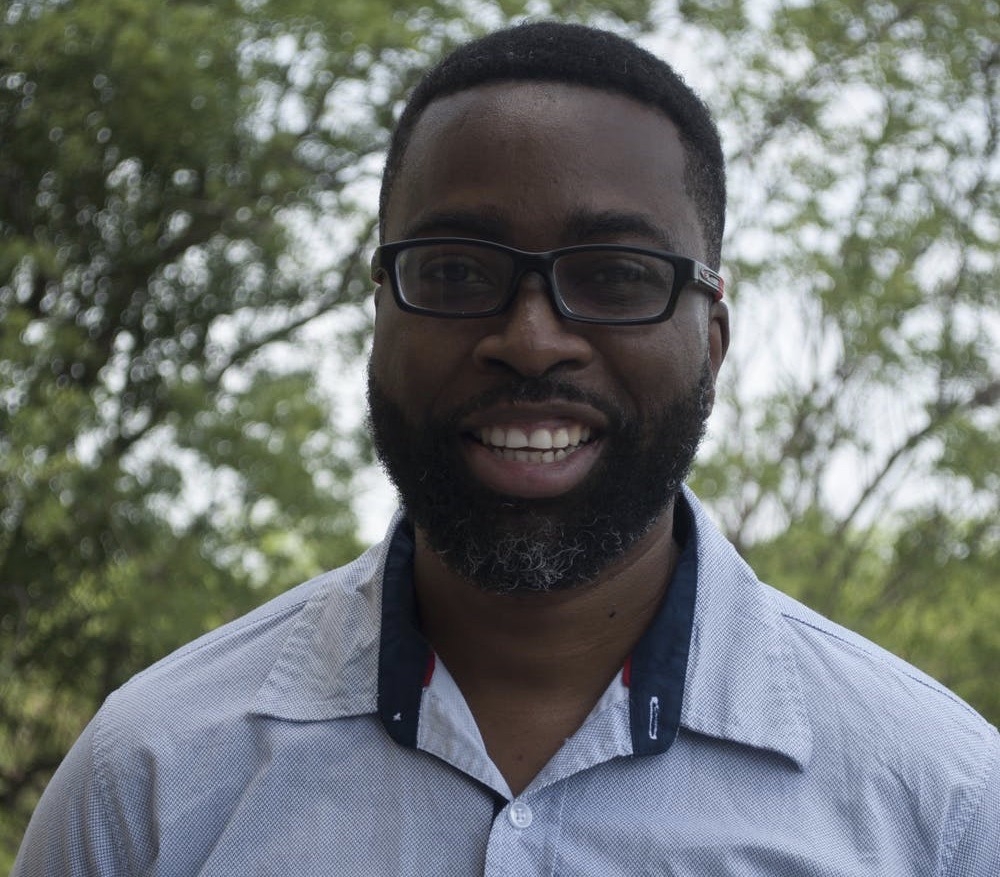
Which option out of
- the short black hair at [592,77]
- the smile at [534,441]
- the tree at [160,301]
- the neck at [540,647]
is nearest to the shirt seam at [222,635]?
the neck at [540,647]

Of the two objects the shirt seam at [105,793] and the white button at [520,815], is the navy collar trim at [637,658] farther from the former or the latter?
the shirt seam at [105,793]

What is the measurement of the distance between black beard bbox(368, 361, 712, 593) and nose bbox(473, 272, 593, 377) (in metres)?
0.03

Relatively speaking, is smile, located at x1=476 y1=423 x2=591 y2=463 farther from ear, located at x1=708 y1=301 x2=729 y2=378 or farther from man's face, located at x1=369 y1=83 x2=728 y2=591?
ear, located at x1=708 y1=301 x2=729 y2=378

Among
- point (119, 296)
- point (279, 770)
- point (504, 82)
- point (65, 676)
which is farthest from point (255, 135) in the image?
point (279, 770)

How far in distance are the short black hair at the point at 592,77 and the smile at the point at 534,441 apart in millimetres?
386

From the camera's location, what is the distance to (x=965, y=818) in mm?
1846

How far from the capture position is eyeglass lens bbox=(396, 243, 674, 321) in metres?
1.94

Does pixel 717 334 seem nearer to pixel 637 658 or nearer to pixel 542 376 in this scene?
pixel 542 376

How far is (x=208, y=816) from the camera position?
1914mm

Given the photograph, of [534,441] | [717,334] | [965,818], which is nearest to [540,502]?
[534,441]

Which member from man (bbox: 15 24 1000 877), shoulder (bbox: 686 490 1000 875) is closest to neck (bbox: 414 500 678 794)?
man (bbox: 15 24 1000 877)

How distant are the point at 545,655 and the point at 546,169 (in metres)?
0.67

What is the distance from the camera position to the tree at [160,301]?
4.36 metres

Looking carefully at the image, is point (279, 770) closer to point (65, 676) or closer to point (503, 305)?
point (503, 305)
